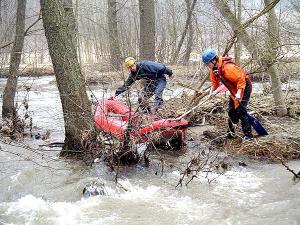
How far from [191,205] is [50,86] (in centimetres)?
1503

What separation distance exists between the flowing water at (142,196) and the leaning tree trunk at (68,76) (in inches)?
22.3

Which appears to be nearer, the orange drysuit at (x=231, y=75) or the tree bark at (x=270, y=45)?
the orange drysuit at (x=231, y=75)

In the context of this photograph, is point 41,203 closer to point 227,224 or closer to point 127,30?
point 227,224

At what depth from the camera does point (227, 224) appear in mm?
5426

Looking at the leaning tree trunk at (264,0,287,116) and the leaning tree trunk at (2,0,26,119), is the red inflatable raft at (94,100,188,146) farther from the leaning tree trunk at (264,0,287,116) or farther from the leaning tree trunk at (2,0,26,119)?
the leaning tree trunk at (2,0,26,119)

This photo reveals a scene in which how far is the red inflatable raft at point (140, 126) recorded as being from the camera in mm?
7059

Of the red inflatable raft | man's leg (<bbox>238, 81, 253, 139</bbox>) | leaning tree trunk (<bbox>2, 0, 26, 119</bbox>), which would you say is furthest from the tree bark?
leaning tree trunk (<bbox>2, 0, 26, 119</bbox>)

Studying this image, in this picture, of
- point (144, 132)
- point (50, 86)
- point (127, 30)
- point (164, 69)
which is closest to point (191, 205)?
point (144, 132)

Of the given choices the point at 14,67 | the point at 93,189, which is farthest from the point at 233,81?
the point at 14,67

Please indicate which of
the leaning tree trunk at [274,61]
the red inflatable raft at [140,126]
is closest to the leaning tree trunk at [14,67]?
the red inflatable raft at [140,126]

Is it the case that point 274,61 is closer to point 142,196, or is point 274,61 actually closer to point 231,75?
point 231,75

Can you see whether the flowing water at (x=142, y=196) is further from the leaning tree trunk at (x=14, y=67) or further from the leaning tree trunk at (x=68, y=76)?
the leaning tree trunk at (x=14, y=67)

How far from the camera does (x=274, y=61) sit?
859 centimetres

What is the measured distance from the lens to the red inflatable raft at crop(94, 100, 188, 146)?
7059 mm
